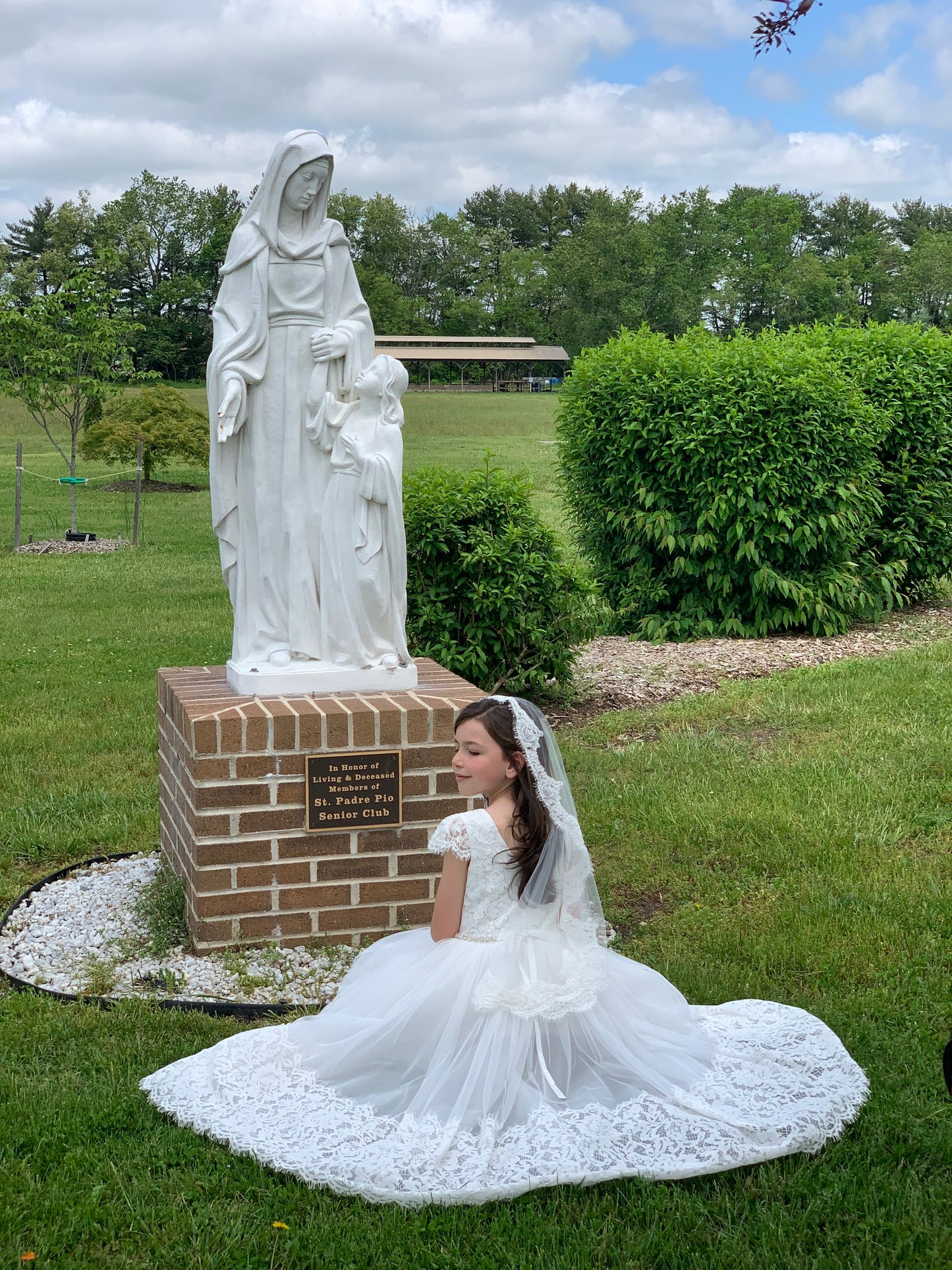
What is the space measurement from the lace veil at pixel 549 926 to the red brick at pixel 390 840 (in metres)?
1.27

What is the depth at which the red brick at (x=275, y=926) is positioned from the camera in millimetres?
4863

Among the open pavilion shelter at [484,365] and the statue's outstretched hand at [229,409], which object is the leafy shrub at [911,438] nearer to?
the statue's outstretched hand at [229,409]

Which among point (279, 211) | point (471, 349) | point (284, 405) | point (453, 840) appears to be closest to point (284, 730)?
point (453, 840)

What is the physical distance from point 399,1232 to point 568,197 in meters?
68.8

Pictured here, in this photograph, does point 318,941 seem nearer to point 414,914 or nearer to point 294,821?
point 414,914

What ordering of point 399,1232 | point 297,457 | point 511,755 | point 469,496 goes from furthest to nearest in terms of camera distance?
point 469,496, point 297,457, point 511,755, point 399,1232

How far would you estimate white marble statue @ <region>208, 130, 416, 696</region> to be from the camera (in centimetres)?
504

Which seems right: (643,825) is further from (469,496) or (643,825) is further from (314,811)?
(469,496)

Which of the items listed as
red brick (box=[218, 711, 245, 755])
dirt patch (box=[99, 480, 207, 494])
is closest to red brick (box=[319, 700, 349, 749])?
red brick (box=[218, 711, 245, 755])

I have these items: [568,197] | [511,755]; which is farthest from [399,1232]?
[568,197]

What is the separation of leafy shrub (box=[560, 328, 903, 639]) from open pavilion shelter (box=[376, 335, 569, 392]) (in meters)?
38.7

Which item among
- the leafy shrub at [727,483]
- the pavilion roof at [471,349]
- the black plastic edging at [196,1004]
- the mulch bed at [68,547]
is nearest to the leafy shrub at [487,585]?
the leafy shrub at [727,483]

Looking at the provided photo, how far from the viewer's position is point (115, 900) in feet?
18.0

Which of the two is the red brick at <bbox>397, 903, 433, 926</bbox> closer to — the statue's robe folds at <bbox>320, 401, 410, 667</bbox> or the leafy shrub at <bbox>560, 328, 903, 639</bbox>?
the statue's robe folds at <bbox>320, 401, 410, 667</bbox>
